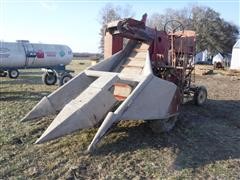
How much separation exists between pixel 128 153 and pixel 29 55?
1256 centimetres

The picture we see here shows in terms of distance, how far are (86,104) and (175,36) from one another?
10.8ft

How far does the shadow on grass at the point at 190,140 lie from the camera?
4.84 m

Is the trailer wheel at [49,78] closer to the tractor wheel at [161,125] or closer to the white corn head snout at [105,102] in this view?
the white corn head snout at [105,102]

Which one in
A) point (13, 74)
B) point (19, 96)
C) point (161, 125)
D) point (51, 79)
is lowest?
point (13, 74)

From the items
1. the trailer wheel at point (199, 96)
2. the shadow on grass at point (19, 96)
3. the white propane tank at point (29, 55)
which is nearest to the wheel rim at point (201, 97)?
the trailer wheel at point (199, 96)

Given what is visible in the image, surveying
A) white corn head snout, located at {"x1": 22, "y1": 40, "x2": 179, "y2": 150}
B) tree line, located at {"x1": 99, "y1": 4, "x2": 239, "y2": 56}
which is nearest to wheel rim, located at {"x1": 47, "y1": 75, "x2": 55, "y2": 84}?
white corn head snout, located at {"x1": 22, "y1": 40, "x2": 179, "y2": 150}

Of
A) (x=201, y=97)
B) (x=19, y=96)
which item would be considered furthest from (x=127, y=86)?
(x=19, y=96)

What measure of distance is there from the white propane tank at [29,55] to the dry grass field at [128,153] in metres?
9.84

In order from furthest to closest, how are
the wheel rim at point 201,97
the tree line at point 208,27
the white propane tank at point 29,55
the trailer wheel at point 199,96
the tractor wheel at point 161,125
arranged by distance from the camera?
the tree line at point 208,27, the white propane tank at point 29,55, the wheel rim at point 201,97, the trailer wheel at point 199,96, the tractor wheel at point 161,125

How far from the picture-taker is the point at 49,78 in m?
14.3

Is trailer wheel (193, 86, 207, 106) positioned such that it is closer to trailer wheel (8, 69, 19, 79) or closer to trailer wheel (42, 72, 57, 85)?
trailer wheel (42, 72, 57, 85)

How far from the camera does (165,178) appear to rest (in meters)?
4.14

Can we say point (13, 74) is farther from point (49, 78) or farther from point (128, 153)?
point (128, 153)

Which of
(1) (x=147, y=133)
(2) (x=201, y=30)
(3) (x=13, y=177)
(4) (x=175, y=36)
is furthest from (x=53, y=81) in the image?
(2) (x=201, y=30)
